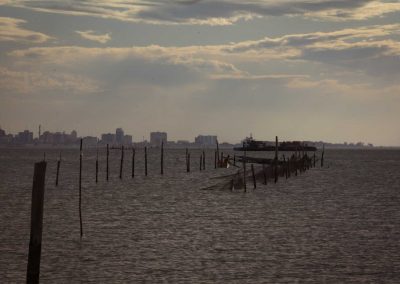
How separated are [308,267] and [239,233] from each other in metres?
9.00

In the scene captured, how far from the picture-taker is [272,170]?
72812 mm

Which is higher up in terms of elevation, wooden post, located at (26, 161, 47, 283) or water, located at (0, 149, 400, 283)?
wooden post, located at (26, 161, 47, 283)

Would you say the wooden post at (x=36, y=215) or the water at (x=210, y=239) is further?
the water at (x=210, y=239)

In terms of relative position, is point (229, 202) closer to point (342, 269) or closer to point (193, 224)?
point (193, 224)

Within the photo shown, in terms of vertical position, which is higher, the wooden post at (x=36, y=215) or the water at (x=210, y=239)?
the wooden post at (x=36, y=215)

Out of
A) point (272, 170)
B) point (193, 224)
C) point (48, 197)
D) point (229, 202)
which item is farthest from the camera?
point (272, 170)

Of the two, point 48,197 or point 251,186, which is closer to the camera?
point 48,197

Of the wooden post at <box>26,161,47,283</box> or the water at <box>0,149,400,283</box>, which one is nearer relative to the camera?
the wooden post at <box>26,161,47,283</box>

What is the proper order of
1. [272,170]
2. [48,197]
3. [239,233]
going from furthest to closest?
[272,170], [48,197], [239,233]

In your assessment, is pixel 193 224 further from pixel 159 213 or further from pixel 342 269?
pixel 342 269

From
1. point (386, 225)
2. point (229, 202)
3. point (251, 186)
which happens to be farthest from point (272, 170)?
point (386, 225)

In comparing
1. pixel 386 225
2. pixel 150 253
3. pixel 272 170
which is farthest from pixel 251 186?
pixel 150 253

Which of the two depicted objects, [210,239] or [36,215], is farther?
[210,239]

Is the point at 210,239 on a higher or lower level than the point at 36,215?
lower
